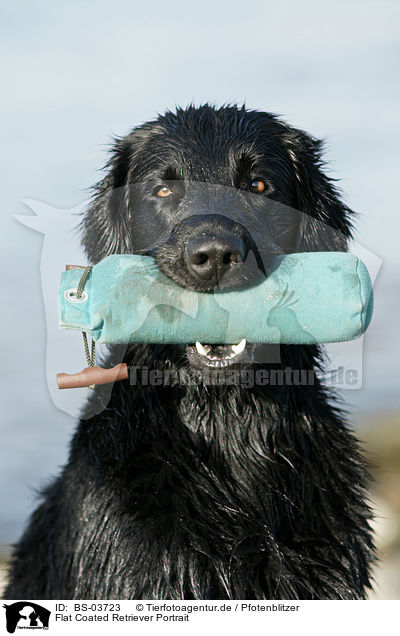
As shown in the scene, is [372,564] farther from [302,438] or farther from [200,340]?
[200,340]

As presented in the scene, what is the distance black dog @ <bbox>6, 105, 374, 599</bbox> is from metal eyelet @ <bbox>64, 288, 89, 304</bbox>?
0.41m

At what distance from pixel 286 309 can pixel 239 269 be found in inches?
10.5

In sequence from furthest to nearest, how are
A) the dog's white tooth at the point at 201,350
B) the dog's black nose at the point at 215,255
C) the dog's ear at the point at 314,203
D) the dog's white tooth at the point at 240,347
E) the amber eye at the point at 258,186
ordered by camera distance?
the dog's ear at the point at 314,203
the amber eye at the point at 258,186
the dog's white tooth at the point at 201,350
the dog's white tooth at the point at 240,347
the dog's black nose at the point at 215,255

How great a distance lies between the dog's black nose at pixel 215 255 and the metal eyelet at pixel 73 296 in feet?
1.54

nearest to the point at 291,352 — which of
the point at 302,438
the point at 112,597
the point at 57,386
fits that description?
the point at 302,438

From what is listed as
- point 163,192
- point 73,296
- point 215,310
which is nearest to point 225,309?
point 215,310

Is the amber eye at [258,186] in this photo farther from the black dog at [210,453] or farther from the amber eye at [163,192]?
the amber eye at [163,192]

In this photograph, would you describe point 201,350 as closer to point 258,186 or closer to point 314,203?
point 258,186

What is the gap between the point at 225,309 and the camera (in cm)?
310

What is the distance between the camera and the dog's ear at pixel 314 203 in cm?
389
